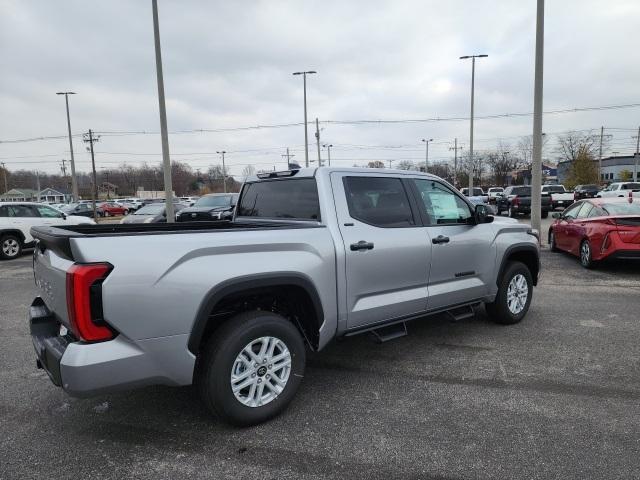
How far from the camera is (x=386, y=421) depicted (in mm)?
3338

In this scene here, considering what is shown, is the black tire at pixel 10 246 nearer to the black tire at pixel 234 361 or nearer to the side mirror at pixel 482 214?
the black tire at pixel 234 361

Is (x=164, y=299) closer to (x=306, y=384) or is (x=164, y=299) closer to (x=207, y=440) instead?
(x=207, y=440)

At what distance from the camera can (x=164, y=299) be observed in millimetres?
2762

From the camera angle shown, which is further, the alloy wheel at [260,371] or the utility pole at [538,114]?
the utility pole at [538,114]

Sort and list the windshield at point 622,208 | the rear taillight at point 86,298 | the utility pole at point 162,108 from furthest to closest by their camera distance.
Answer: the utility pole at point 162,108, the windshield at point 622,208, the rear taillight at point 86,298

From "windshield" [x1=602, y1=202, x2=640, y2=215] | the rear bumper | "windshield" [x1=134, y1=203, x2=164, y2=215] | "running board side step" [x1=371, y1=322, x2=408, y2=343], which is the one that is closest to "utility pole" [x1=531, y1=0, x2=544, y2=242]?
"windshield" [x1=602, y1=202, x2=640, y2=215]

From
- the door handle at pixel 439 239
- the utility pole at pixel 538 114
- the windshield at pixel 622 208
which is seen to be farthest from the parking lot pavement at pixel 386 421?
the utility pole at pixel 538 114

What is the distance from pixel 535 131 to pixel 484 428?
1118 cm

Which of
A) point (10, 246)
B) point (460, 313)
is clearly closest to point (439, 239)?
point (460, 313)

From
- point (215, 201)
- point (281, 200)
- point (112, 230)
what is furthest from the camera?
point (215, 201)

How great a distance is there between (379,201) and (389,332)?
46.5 inches

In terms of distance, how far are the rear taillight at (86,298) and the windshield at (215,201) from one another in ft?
52.6

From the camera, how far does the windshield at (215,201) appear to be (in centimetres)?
Answer: 1848

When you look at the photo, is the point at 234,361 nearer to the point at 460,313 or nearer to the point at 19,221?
the point at 460,313
